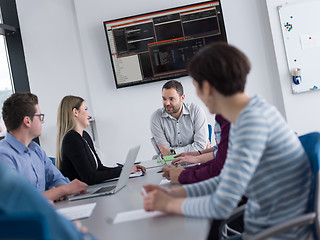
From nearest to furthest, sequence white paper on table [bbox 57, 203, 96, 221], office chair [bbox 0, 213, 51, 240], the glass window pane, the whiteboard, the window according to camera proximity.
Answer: office chair [bbox 0, 213, 51, 240], white paper on table [bbox 57, 203, 96, 221], the whiteboard, the glass window pane, the window

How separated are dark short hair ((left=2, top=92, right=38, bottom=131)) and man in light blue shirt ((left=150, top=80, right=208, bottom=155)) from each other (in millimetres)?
1749

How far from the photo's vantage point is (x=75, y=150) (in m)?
2.93

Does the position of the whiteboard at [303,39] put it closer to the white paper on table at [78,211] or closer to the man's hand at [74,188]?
the man's hand at [74,188]

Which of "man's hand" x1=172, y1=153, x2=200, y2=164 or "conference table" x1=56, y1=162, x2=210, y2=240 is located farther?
"man's hand" x1=172, y1=153, x2=200, y2=164

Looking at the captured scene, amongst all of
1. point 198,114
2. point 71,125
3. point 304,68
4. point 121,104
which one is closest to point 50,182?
point 71,125

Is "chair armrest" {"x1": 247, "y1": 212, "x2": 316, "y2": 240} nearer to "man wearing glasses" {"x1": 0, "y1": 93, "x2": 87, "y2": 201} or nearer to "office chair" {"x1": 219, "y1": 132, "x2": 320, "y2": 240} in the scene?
"office chair" {"x1": 219, "y1": 132, "x2": 320, "y2": 240}

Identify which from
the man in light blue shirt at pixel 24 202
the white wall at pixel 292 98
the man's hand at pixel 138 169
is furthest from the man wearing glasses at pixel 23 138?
the white wall at pixel 292 98

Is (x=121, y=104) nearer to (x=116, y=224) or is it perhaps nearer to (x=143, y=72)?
(x=143, y=72)

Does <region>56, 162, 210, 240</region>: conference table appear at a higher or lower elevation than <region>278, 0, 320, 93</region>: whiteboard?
lower

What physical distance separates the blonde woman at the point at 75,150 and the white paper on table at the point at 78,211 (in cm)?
82

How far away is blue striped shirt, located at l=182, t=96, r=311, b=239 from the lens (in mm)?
1360

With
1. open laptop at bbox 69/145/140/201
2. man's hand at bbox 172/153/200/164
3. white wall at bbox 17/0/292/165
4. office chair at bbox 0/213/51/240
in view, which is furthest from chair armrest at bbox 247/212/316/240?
white wall at bbox 17/0/292/165

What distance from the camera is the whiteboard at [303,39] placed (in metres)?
4.99

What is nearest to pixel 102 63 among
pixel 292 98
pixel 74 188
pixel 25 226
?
pixel 292 98
